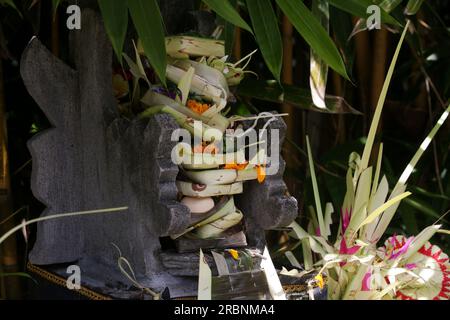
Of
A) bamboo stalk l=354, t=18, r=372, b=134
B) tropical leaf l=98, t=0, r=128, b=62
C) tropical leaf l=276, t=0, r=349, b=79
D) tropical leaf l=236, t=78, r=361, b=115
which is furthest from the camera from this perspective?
bamboo stalk l=354, t=18, r=372, b=134

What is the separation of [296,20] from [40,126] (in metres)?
0.72

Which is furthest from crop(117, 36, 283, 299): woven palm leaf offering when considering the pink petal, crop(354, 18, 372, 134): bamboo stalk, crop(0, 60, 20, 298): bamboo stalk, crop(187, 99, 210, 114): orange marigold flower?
crop(354, 18, 372, 134): bamboo stalk

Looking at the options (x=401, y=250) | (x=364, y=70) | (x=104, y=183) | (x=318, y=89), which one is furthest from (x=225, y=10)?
(x=364, y=70)

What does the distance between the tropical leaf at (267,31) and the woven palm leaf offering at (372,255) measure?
7.0 inches

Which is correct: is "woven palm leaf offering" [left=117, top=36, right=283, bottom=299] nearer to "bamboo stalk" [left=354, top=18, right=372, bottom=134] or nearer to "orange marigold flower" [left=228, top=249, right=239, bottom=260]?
"orange marigold flower" [left=228, top=249, right=239, bottom=260]

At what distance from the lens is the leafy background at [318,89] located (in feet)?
4.38

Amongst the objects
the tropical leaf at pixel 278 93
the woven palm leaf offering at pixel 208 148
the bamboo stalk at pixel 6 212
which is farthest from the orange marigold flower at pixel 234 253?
the bamboo stalk at pixel 6 212

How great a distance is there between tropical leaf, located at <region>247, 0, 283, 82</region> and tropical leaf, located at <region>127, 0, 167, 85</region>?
0.57 feet

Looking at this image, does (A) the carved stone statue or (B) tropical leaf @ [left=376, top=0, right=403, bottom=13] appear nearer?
(A) the carved stone statue

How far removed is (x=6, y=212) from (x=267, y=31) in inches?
25.2

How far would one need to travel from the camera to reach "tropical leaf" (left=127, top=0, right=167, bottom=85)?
1.14m

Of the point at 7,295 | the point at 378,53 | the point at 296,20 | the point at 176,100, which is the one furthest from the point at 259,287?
the point at 378,53

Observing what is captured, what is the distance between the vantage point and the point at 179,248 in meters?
1.22

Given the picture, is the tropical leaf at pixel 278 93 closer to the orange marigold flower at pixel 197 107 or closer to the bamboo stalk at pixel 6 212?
the orange marigold flower at pixel 197 107
